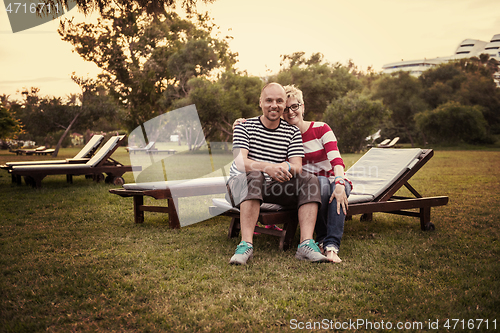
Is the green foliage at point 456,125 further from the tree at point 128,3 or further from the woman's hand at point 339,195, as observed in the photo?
the woman's hand at point 339,195

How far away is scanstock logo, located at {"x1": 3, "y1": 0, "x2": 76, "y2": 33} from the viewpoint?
21.7ft

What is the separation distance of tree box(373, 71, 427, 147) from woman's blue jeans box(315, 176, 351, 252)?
117 feet

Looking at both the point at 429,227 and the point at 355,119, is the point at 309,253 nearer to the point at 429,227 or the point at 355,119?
the point at 429,227

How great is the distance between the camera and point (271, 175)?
10.5ft

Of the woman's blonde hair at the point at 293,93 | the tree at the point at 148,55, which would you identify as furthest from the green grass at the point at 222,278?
the tree at the point at 148,55

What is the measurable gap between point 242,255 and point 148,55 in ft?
100.0

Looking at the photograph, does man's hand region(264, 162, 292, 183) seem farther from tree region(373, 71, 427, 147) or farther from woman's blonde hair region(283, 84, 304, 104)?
tree region(373, 71, 427, 147)

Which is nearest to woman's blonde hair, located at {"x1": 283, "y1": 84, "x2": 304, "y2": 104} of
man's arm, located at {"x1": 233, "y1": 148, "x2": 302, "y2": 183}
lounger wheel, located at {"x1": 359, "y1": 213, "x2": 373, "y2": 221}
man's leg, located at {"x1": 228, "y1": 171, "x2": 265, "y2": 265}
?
man's arm, located at {"x1": 233, "y1": 148, "x2": 302, "y2": 183}

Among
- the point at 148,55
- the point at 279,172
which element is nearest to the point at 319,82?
the point at 148,55

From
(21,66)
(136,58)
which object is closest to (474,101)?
(136,58)

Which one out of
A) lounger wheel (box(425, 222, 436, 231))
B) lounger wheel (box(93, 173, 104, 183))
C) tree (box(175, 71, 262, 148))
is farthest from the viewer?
tree (box(175, 71, 262, 148))

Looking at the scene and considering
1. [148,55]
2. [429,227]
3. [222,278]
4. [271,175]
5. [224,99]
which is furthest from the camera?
[148,55]

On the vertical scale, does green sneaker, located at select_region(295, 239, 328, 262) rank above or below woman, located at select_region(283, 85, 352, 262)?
below

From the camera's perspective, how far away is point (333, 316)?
2.10m
